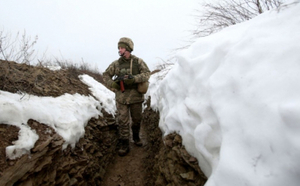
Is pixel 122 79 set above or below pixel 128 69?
Result: below

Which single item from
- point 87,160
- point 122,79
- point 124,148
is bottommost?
point 124,148

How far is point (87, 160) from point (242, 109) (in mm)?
2333

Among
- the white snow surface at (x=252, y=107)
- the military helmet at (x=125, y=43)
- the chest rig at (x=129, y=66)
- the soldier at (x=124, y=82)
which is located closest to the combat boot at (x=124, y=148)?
the soldier at (x=124, y=82)

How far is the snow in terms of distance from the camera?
87 centimetres

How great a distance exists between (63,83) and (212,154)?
357cm

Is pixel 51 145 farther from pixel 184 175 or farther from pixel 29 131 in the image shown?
pixel 184 175

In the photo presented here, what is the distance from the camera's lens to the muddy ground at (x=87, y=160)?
1.62m

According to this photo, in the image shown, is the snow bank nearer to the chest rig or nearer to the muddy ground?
the muddy ground

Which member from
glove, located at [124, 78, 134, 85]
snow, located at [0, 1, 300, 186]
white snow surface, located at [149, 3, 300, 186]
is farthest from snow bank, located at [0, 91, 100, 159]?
white snow surface, located at [149, 3, 300, 186]

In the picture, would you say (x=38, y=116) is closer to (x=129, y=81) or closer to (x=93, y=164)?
(x=93, y=164)

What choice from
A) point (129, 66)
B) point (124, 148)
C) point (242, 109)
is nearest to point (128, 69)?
point (129, 66)

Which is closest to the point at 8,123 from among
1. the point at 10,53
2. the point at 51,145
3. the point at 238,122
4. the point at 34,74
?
the point at 51,145

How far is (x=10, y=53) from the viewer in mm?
3123

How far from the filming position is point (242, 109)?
1123 mm
